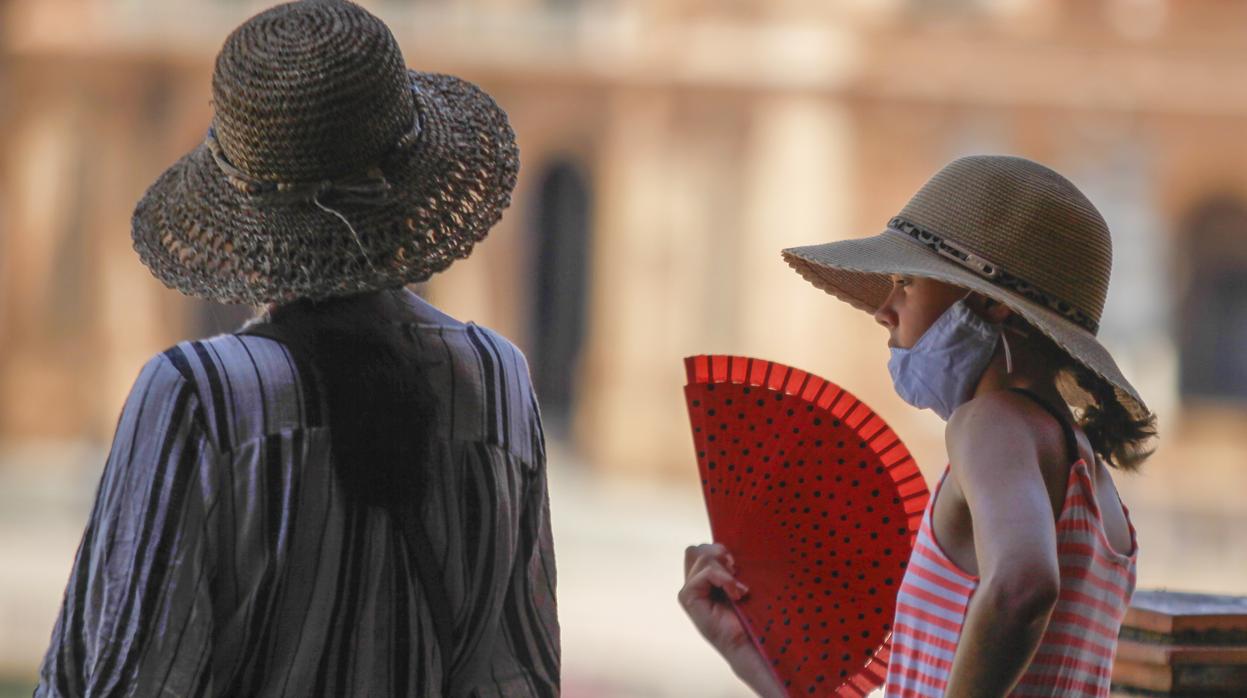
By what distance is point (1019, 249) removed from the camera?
1.89 meters

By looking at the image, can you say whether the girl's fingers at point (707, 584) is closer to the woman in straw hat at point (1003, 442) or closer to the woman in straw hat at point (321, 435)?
the woman in straw hat at point (1003, 442)

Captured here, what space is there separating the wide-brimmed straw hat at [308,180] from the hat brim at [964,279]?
44cm

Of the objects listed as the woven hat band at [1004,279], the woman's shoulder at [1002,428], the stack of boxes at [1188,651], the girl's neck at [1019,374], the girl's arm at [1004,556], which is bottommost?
the stack of boxes at [1188,651]

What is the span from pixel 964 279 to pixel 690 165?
18014mm

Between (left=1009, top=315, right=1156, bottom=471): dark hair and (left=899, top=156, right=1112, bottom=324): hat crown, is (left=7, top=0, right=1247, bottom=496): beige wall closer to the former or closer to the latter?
(left=1009, top=315, right=1156, bottom=471): dark hair

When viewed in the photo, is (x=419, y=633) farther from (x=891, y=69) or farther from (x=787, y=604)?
(x=891, y=69)

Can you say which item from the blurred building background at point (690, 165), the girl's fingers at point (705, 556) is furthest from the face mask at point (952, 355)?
the blurred building background at point (690, 165)

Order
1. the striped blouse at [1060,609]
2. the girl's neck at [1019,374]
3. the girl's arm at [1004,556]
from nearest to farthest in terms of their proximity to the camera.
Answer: the girl's arm at [1004,556], the striped blouse at [1060,609], the girl's neck at [1019,374]

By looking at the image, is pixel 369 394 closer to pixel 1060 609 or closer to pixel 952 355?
pixel 952 355

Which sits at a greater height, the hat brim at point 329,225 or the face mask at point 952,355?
the hat brim at point 329,225

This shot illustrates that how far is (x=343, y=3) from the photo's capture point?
173 centimetres

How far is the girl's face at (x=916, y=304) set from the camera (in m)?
1.93

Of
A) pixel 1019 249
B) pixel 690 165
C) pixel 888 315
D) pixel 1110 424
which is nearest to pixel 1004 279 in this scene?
pixel 1019 249

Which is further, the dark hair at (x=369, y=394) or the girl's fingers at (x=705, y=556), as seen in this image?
the girl's fingers at (x=705, y=556)
